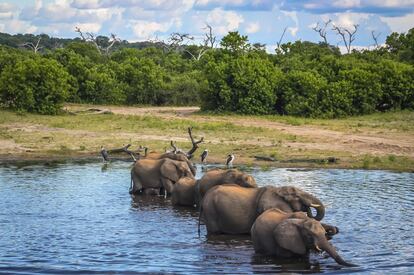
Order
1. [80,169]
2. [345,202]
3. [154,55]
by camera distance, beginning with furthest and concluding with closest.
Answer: [154,55]
[80,169]
[345,202]

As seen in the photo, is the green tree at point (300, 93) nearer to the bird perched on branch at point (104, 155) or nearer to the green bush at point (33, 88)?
the green bush at point (33, 88)

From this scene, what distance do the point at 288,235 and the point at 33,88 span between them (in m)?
33.2

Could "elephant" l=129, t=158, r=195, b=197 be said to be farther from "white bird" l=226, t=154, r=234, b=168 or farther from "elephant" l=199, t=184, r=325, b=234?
"elephant" l=199, t=184, r=325, b=234

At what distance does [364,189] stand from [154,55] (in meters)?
62.1

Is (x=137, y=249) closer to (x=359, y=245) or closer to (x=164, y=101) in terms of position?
(x=359, y=245)

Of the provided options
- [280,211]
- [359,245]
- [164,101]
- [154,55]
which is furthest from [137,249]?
[154,55]

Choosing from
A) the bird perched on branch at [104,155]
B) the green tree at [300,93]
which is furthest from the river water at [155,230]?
the green tree at [300,93]

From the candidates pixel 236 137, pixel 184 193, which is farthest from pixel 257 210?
pixel 236 137

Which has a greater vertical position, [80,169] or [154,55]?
[154,55]

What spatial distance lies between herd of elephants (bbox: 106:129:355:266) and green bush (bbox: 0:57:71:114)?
2377cm

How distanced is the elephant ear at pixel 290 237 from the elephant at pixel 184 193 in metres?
6.71

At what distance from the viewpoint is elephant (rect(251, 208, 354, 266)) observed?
1464 cm

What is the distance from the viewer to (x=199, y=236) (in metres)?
17.6

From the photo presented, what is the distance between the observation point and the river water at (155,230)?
49.2ft
